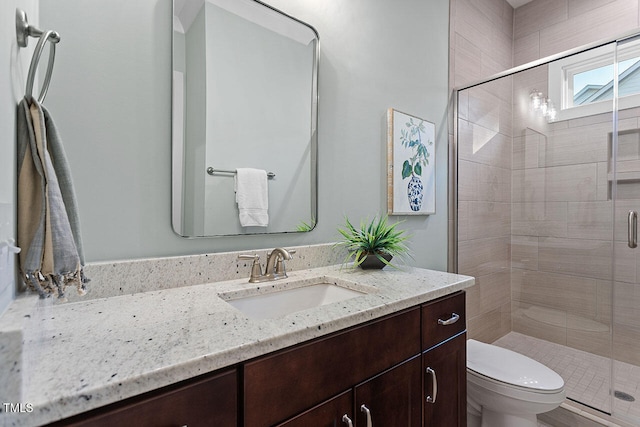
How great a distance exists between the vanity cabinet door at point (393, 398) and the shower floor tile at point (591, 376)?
1457 mm

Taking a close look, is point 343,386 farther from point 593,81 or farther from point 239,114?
point 593,81

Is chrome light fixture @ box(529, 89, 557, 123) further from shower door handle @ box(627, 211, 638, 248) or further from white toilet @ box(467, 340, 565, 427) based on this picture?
white toilet @ box(467, 340, 565, 427)

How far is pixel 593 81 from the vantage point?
191 centimetres

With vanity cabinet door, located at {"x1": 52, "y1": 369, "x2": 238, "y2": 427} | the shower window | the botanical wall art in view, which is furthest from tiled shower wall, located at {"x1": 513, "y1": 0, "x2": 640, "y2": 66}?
vanity cabinet door, located at {"x1": 52, "y1": 369, "x2": 238, "y2": 427}

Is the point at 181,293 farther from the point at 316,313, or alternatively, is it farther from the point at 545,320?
the point at 545,320

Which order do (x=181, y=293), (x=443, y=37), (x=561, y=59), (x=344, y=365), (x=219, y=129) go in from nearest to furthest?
(x=344, y=365) → (x=181, y=293) → (x=219, y=129) → (x=561, y=59) → (x=443, y=37)

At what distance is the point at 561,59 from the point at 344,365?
2.17m

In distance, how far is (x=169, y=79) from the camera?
1.08 meters

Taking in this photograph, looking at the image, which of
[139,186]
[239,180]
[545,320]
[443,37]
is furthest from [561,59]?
[139,186]

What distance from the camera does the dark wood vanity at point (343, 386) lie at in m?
0.56

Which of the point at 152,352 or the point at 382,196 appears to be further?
the point at 382,196

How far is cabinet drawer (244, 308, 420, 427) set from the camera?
652 millimetres

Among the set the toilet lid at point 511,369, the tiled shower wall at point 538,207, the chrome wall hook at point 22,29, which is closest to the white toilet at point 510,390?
the toilet lid at point 511,369

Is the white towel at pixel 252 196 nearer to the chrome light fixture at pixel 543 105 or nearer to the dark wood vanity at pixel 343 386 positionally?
the dark wood vanity at pixel 343 386
